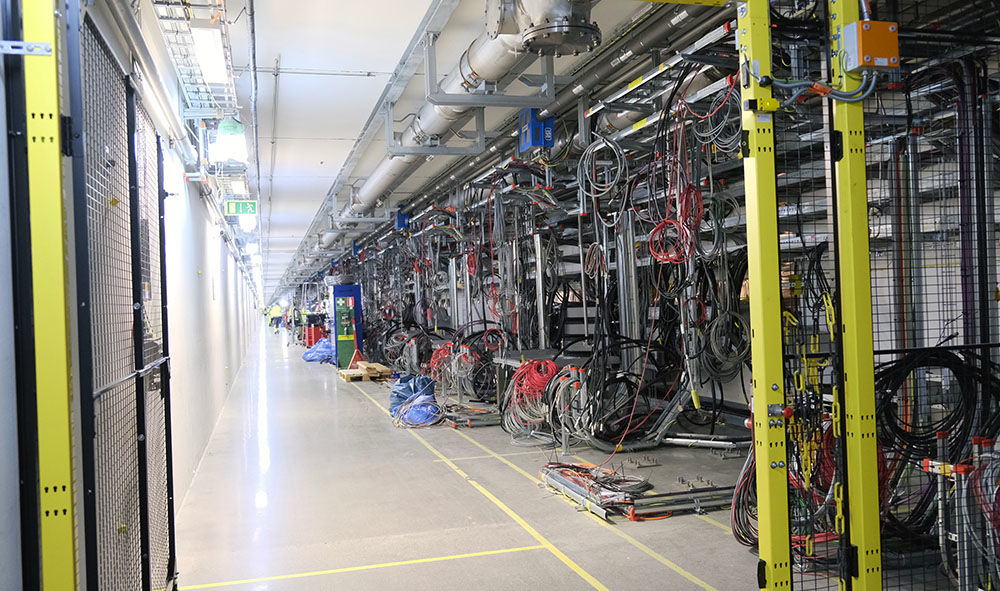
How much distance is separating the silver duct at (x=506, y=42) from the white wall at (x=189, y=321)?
2335mm

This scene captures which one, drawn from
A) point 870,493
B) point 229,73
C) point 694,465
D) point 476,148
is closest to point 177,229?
point 229,73

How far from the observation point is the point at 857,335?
3.10 metres

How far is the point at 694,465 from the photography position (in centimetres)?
656

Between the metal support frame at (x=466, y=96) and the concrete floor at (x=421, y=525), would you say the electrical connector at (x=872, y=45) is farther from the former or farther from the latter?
the metal support frame at (x=466, y=96)

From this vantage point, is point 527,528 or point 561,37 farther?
point 527,528

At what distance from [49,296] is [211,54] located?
320cm

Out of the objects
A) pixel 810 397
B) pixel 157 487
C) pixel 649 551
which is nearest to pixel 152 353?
pixel 157 487

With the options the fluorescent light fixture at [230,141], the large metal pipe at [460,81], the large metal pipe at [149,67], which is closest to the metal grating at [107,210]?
the large metal pipe at [149,67]

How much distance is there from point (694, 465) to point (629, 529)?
1.98 metres

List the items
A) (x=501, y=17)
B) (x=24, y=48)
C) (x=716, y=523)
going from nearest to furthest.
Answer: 1. (x=24, y=48)
2. (x=501, y=17)
3. (x=716, y=523)

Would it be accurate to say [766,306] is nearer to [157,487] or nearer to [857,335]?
[857,335]

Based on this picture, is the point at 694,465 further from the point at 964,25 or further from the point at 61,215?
the point at 61,215

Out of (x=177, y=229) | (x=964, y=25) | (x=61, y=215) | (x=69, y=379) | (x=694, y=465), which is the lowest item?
(x=694, y=465)

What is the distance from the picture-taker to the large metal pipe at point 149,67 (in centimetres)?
378
